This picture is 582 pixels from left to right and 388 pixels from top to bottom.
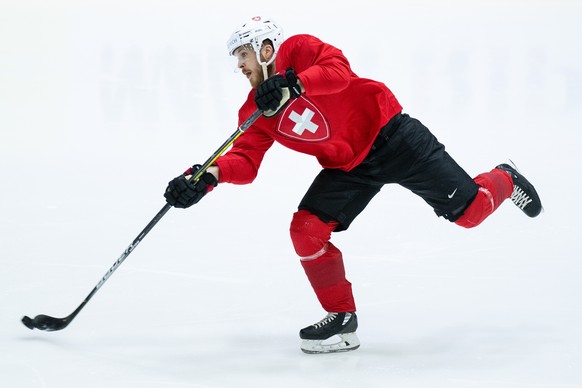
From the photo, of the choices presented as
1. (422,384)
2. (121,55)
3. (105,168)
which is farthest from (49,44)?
(422,384)

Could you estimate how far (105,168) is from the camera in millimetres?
5230

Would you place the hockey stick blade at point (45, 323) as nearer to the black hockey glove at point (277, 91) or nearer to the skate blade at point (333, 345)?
the skate blade at point (333, 345)

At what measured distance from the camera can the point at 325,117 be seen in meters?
2.91

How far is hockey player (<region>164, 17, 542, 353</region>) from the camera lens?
2836 mm

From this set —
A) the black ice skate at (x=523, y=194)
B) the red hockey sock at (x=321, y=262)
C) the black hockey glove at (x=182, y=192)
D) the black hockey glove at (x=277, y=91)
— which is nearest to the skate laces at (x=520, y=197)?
the black ice skate at (x=523, y=194)

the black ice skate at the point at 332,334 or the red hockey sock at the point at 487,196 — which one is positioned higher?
the red hockey sock at the point at 487,196

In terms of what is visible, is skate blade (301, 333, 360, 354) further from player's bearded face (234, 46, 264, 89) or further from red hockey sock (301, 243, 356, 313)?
player's bearded face (234, 46, 264, 89)

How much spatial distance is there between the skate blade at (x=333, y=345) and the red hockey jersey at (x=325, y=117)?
2.16 feet

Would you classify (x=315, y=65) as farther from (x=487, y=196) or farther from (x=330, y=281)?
(x=487, y=196)

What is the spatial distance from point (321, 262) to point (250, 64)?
80 cm

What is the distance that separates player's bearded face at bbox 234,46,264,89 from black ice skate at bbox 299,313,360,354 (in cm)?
96

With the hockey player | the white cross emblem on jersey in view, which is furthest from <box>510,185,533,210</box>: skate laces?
the white cross emblem on jersey

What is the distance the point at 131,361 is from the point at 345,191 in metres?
1.04

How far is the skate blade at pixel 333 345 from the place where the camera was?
2756 mm
